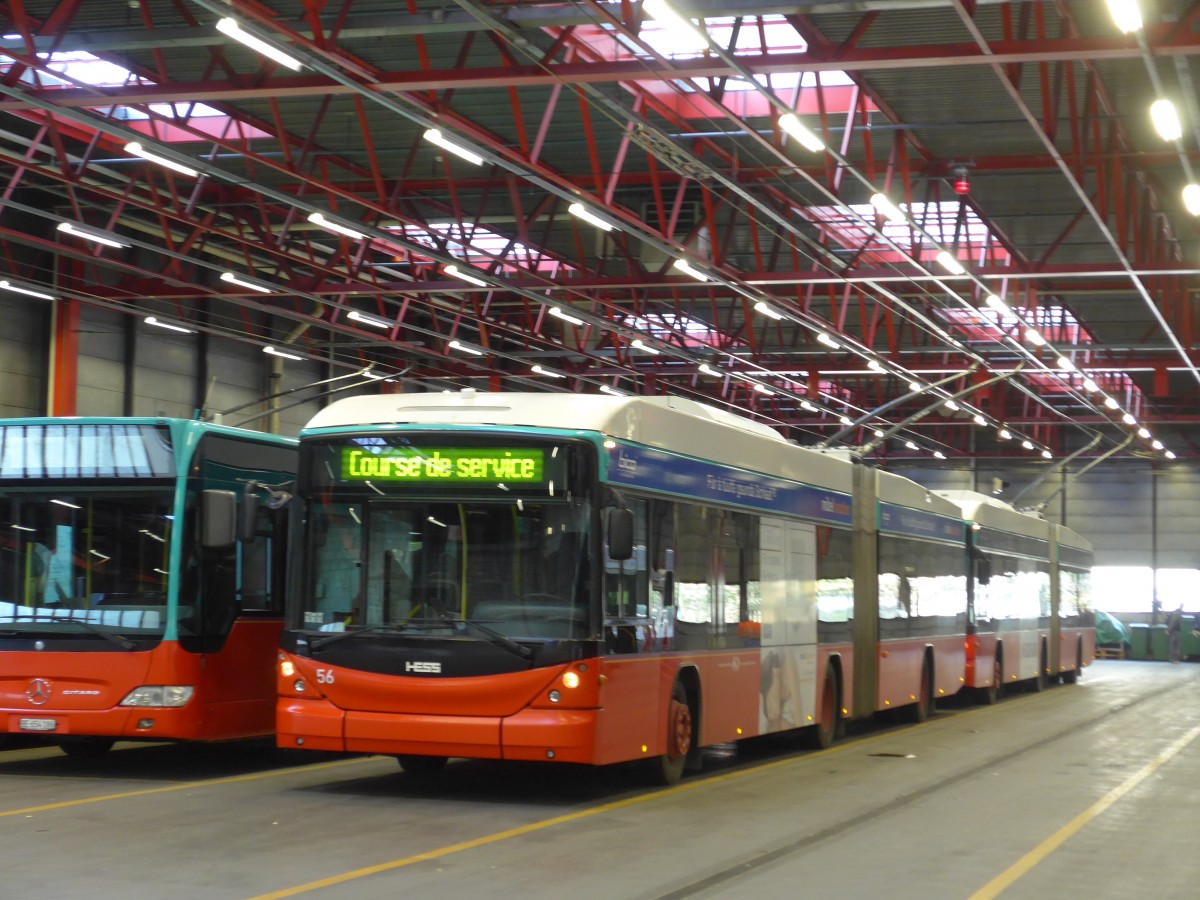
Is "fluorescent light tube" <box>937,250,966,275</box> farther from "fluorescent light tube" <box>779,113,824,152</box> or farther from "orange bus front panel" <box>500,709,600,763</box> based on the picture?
"orange bus front panel" <box>500,709,600,763</box>

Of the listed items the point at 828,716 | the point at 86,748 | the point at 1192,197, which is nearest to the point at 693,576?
the point at 828,716

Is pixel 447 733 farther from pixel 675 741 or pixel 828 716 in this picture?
pixel 828 716

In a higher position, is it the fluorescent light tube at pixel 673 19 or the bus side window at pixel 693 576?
the fluorescent light tube at pixel 673 19

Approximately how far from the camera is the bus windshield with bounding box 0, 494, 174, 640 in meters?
13.7

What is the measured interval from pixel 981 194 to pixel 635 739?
633 inches

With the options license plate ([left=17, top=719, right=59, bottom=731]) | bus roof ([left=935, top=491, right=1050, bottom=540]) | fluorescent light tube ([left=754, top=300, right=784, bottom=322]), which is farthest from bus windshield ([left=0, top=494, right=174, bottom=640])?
fluorescent light tube ([left=754, top=300, right=784, bottom=322])

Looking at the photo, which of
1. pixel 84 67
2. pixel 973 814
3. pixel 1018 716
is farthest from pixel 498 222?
pixel 973 814

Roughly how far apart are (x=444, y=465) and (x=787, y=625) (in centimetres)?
558

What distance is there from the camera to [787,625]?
16891 mm

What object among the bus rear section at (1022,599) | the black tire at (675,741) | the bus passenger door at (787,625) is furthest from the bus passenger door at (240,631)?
the bus rear section at (1022,599)

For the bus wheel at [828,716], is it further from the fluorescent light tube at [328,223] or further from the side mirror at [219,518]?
the fluorescent light tube at [328,223]

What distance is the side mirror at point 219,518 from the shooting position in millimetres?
12852

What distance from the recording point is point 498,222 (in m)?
30.7

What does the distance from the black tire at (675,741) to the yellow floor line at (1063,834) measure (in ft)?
10.4
